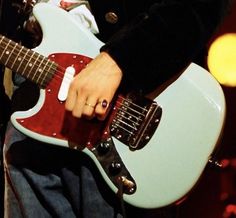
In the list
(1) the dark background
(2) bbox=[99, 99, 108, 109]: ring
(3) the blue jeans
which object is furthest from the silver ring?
(1) the dark background

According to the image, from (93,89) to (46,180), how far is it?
362 millimetres

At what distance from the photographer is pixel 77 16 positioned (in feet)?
4.01

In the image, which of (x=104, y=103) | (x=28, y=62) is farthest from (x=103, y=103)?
(x=28, y=62)

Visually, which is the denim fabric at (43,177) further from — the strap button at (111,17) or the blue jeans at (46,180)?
the strap button at (111,17)

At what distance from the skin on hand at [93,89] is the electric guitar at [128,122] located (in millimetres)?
111

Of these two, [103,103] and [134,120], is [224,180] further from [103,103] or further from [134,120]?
[103,103]

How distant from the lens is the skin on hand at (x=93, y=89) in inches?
38.7

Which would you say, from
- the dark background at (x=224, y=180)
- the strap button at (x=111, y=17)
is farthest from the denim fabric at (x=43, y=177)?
the dark background at (x=224, y=180)

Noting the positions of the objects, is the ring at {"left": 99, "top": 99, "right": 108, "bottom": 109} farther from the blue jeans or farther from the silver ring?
the blue jeans

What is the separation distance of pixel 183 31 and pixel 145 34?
0.08m

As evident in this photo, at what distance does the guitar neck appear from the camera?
1.13 m

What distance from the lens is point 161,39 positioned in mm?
1046

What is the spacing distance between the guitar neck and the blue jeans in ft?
0.60

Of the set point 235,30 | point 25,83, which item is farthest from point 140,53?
point 235,30
